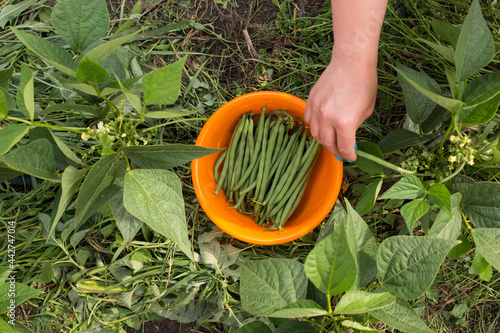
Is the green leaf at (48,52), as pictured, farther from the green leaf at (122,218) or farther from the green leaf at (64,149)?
the green leaf at (122,218)

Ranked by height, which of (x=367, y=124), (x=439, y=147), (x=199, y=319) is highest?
(x=439, y=147)

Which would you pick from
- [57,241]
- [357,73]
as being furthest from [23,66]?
[357,73]

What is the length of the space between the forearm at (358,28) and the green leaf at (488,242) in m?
Answer: 0.66

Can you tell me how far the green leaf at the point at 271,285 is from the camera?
94 cm

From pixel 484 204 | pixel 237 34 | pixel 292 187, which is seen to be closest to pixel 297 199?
pixel 292 187

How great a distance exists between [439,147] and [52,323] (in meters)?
1.95

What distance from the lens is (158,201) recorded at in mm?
1030

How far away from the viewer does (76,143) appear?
170 cm

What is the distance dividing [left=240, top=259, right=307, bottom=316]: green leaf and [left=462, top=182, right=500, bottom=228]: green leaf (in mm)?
671

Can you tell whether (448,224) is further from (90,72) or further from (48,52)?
(48,52)

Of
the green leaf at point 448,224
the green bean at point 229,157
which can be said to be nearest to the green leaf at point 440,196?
the green leaf at point 448,224

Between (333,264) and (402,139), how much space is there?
2.72 ft

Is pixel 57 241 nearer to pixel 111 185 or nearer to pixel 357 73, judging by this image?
pixel 111 185

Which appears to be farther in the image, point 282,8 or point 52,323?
point 282,8
